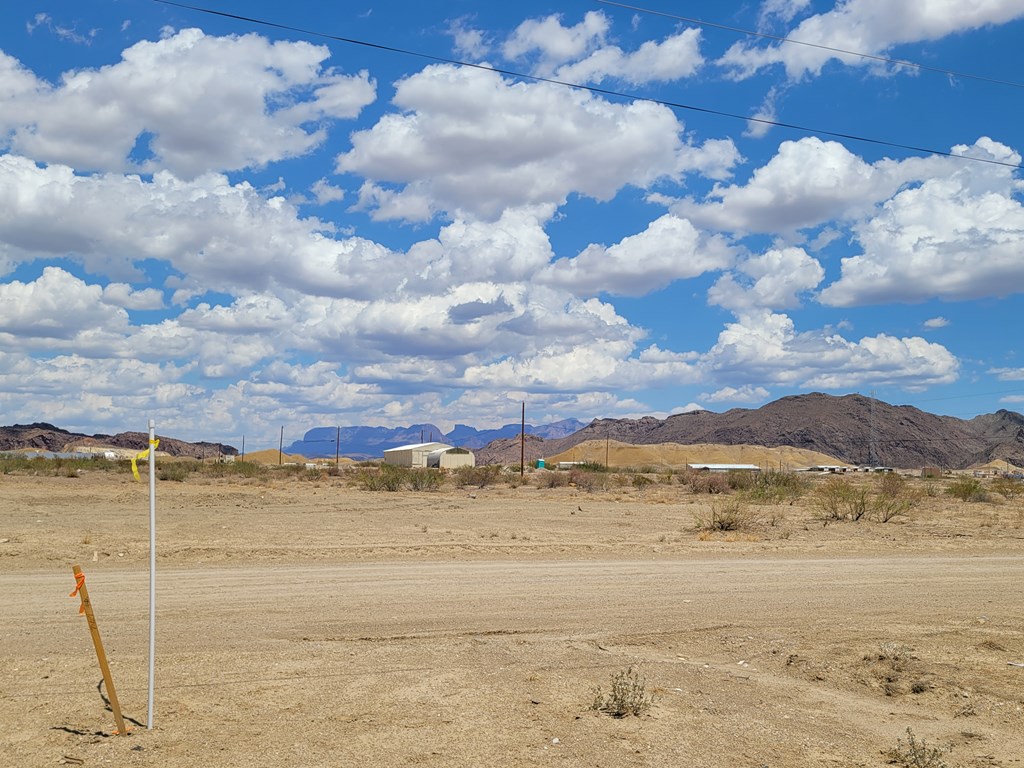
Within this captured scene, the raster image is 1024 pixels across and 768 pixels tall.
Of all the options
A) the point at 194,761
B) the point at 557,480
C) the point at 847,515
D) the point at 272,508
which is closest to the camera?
the point at 194,761

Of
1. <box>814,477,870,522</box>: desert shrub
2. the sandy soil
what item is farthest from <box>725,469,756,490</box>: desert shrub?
the sandy soil

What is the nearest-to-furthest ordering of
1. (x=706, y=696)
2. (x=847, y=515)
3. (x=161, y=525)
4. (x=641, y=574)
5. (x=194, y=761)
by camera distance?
(x=194, y=761), (x=706, y=696), (x=641, y=574), (x=161, y=525), (x=847, y=515)

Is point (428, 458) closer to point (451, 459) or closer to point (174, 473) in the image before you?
point (451, 459)

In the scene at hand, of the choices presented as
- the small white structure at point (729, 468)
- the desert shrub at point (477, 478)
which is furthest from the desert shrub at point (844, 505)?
the small white structure at point (729, 468)

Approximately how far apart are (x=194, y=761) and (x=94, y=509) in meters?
35.8

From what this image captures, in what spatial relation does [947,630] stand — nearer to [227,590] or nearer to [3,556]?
[227,590]

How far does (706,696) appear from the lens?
10383 millimetres

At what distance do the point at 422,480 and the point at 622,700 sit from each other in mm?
52480

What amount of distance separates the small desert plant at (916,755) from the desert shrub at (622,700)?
93.9 inches

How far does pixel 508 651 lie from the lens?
1248 cm

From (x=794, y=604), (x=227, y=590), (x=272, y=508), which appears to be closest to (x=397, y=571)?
(x=227, y=590)

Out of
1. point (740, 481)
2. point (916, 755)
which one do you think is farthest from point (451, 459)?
point (916, 755)

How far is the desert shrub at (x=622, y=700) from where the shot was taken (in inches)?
376

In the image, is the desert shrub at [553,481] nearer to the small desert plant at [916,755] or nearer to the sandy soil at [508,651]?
the sandy soil at [508,651]
